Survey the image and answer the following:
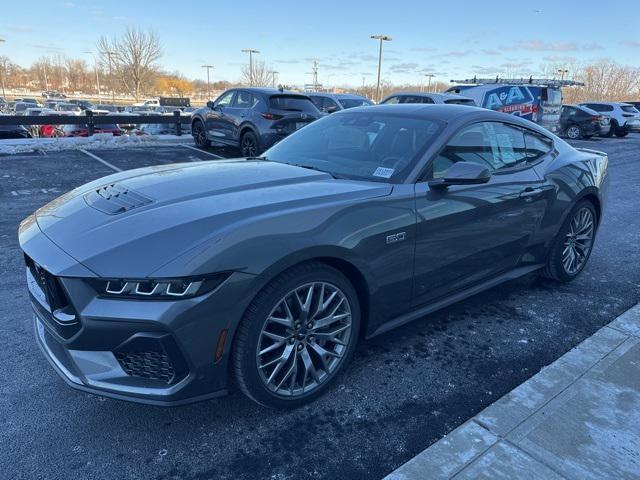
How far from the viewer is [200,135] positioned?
498 inches

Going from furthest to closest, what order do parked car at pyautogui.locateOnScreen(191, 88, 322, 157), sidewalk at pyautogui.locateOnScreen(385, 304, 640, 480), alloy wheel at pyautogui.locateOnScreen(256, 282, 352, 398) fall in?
parked car at pyautogui.locateOnScreen(191, 88, 322, 157) < alloy wheel at pyautogui.locateOnScreen(256, 282, 352, 398) < sidewalk at pyautogui.locateOnScreen(385, 304, 640, 480)

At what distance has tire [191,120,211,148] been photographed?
491 inches

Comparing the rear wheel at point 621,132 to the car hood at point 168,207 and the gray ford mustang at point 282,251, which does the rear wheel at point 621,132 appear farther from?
the car hood at point 168,207

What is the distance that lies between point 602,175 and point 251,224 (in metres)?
3.70

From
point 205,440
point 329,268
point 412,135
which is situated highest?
point 412,135

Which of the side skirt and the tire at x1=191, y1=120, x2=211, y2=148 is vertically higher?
the tire at x1=191, y1=120, x2=211, y2=148

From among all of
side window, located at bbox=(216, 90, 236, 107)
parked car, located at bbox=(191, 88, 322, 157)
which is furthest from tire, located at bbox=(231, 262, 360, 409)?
side window, located at bbox=(216, 90, 236, 107)

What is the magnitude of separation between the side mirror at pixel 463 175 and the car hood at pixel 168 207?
380 mm

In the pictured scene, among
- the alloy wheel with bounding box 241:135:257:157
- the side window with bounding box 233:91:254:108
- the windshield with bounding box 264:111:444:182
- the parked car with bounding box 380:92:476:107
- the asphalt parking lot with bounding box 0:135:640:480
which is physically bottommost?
the asphalt parking lot with bounding box 0:135:640:480

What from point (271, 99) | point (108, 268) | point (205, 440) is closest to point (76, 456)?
point (205, 440)

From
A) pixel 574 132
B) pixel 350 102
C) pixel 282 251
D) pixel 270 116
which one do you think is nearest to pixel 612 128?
pixel 574 132

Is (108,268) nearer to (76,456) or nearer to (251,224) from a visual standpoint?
(251,224)

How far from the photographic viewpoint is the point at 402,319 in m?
2.91

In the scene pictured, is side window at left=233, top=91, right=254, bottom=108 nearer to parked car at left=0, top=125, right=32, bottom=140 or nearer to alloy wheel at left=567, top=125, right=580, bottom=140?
parked car at left=0, top=125, right=32, bottom=140
